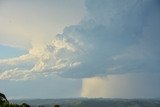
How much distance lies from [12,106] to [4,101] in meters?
2.38

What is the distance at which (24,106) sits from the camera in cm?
7125

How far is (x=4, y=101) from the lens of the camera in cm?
7006

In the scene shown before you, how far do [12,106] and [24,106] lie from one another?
2.55 metres

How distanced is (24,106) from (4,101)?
417 cm

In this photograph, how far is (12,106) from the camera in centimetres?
7162
